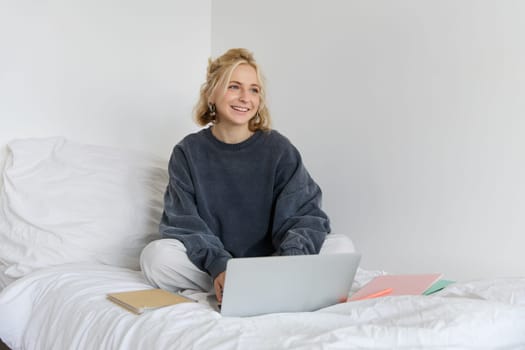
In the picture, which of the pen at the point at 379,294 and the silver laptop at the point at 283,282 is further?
the pen at the point at 379,294

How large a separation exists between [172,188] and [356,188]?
57 centimetres

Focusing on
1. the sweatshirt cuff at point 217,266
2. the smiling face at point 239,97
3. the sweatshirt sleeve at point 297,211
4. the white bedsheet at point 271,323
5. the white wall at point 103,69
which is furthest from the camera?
the white wall at point 103,69

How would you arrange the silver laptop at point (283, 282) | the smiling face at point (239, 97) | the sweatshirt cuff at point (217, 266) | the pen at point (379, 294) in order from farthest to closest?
1. the smiling face at point (239, 97)
2. the sweatshirt cuff at point (217, 266)
3. the pen at point (379, 294)
4. the silver laptop at point (283, 282)

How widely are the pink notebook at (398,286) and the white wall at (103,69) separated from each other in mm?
1135

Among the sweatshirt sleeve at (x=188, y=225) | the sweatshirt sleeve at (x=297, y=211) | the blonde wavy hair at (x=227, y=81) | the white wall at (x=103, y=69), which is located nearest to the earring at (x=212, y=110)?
the blonde wavy hair at (x=227, y=81)

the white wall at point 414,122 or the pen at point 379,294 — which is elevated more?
the white wall at point 414,122

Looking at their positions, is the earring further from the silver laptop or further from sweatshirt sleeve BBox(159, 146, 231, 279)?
the silver laptop

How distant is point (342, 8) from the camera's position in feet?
5.68

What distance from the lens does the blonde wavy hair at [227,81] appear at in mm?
1450

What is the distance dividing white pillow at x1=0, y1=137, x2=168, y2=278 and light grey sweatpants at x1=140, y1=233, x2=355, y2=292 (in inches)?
12.1

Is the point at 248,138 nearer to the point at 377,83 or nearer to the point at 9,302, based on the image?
the point at 377,83

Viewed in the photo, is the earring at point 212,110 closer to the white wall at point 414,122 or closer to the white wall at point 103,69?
the white wall at point 414,122

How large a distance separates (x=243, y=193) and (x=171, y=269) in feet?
1.01

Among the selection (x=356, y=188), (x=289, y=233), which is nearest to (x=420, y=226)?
(x=356, y=188)
